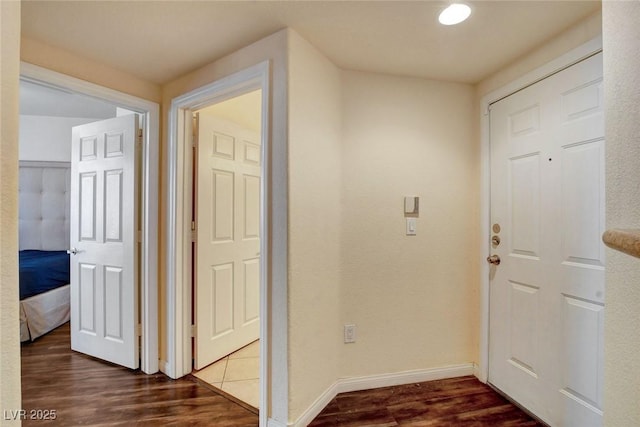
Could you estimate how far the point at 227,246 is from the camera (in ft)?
7.68

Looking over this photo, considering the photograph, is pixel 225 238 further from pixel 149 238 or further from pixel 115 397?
pixel 115 397

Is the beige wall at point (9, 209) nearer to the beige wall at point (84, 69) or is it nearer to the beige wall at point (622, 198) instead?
the beige wall at point (84, 69)

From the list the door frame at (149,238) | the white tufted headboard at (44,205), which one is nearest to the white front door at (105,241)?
the door frame at (149,238)

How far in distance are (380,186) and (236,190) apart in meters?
1.22

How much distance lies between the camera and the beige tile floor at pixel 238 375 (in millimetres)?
1897

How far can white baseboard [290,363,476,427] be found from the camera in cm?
179

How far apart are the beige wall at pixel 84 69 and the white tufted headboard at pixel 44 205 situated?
8.40 ft

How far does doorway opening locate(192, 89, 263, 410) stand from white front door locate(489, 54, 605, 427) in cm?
164

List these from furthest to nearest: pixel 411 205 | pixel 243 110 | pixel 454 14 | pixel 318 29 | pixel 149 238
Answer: pixel 243 110 < pixel 149 238 < pixel 411 205 < pixel 318 29 < pixel 454 14

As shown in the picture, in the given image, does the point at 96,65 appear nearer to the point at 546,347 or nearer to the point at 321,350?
the point at 321,350

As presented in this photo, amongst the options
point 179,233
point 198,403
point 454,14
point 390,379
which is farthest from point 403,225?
point 198,403

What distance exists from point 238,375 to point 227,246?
966mm

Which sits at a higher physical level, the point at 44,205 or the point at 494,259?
the point at 44,205

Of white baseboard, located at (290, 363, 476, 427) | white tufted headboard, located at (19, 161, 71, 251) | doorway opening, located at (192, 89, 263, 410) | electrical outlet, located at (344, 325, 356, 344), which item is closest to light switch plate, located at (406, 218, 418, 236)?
electrical outlet, located at (344, 325, 356, 344)
